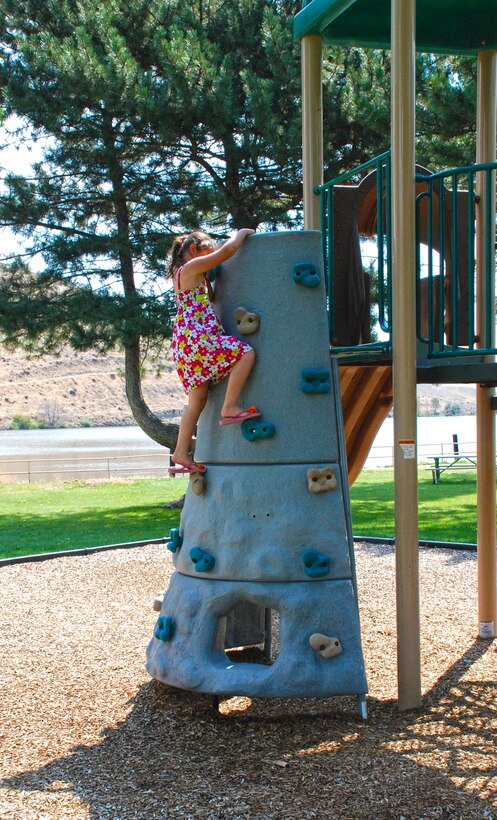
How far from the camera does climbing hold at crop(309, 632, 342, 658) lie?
4336mm

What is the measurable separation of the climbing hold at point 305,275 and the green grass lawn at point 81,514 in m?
7.35

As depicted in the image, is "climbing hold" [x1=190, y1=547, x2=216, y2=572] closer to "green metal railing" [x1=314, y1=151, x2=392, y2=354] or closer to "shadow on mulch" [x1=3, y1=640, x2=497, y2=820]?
"shadow on mulch" [x1=3, y1=640, x2=497, y2=820]

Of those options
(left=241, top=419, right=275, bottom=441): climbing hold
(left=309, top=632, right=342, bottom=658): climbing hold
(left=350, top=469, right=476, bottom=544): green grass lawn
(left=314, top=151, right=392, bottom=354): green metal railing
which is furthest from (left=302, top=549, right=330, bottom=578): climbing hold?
(left=350, top=469, right=476, bottom=544): green grass lawn

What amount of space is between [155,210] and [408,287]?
942 cm

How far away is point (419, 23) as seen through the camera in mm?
5711

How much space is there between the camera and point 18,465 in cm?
3297

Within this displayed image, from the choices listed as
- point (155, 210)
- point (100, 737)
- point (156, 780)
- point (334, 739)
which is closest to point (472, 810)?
point (334, 739)

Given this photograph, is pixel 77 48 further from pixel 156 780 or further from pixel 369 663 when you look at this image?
pixel 156 780

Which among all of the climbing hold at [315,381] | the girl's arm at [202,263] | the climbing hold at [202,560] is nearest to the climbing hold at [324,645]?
the climbing hold at [202,560]

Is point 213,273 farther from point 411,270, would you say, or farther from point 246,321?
point 411,270

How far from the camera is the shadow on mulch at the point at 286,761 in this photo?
3.55 meters

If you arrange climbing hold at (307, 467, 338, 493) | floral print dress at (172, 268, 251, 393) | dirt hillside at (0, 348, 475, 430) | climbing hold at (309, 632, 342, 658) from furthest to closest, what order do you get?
dirt hillside at (0, 348, 475, 430) < floral print dress at (172, 268, 251, 393) < climbing hold at (307, 467, 338, 493) < climbing hold at (309, 632, 342, 658)

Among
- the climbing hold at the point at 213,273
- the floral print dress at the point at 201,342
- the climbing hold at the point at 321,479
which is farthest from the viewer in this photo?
the climbing hold at the point at 213,273

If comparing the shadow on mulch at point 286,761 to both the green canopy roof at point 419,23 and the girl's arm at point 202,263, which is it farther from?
the green canopy roof at point 419,23
